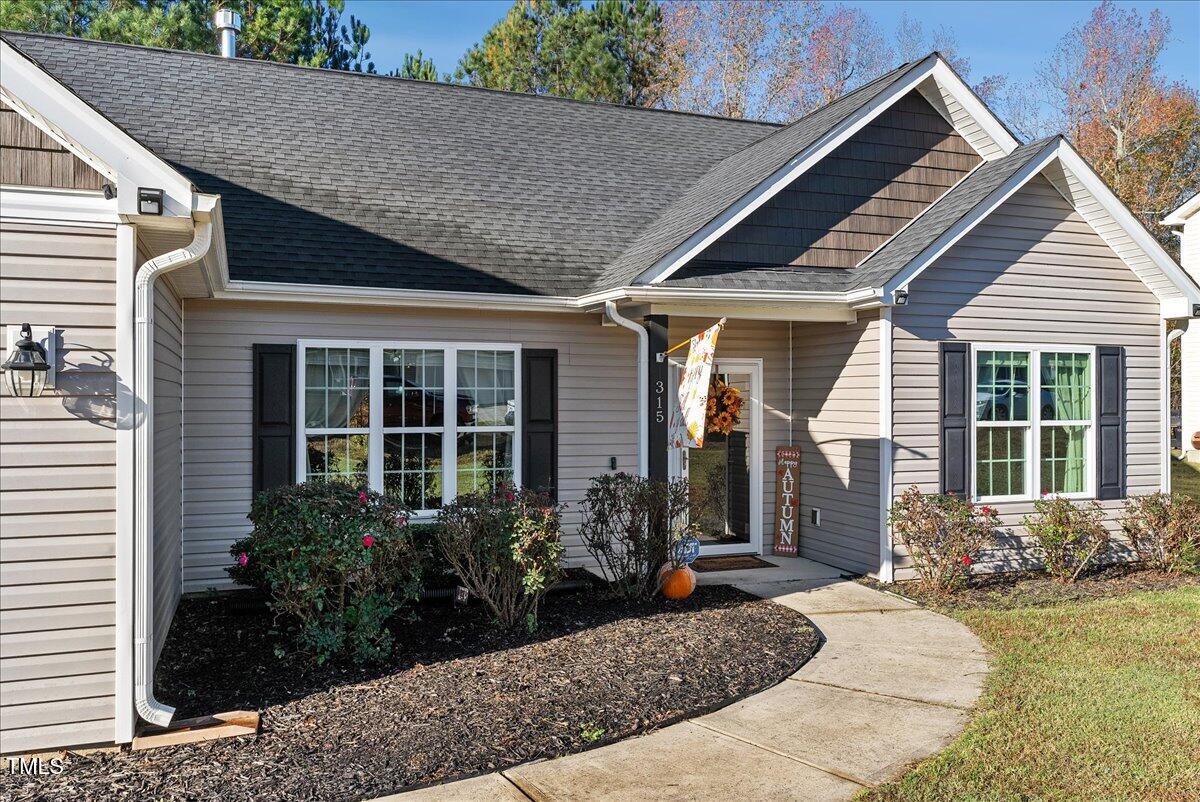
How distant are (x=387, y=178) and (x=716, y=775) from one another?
7.52 metres

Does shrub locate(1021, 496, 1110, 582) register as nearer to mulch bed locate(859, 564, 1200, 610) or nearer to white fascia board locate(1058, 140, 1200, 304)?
mulch bed locate(859, 564, 1200, 610)

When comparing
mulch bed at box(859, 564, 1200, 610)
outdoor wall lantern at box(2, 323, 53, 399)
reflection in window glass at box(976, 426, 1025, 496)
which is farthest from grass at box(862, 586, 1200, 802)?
outdoor wall lantern at box(2, 323, 53, 399)

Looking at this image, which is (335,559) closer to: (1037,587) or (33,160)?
(33,160)

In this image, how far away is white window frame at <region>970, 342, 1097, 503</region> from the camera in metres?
9.02

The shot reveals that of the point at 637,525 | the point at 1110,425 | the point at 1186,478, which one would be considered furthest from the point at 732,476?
the point at 1186,478

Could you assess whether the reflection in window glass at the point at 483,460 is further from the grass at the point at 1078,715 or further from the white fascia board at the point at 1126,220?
the white fascia board at the point at 1126,220

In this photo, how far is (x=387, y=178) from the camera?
Result: 9.98 meters

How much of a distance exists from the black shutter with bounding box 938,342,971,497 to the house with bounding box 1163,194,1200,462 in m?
14.8

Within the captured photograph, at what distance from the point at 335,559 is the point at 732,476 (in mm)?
5563

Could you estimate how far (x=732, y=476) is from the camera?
34.0 ft

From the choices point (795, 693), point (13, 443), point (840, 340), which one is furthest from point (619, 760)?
point (840, 340)

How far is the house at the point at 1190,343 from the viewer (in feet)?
68.0

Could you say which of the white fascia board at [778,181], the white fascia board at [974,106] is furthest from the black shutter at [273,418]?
the white fascia board at [974,106]

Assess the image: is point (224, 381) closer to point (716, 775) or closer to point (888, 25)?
point (716, 775)
